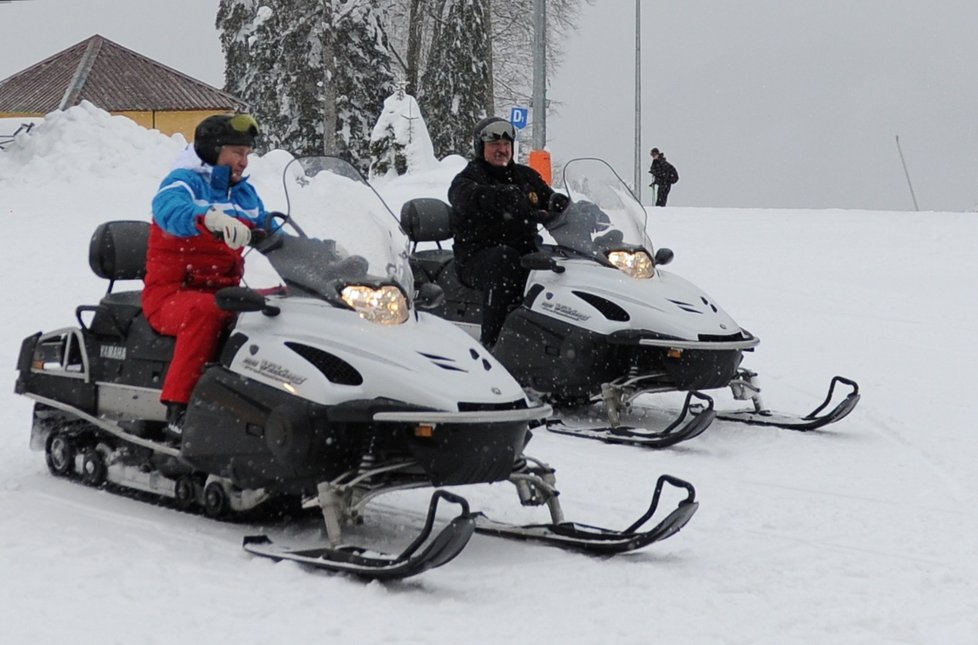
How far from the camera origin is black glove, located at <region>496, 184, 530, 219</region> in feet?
25.6

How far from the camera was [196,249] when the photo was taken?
5441 millimetres

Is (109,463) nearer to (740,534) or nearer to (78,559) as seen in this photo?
(78,559)

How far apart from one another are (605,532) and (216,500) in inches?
59.5

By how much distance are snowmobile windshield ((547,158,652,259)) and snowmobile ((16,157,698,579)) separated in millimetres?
2688

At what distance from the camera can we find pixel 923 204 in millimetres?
77750

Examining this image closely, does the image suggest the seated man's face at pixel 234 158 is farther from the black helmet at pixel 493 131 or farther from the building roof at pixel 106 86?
the building roof at pixel 106 86

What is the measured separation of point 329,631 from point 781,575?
63.7 inches

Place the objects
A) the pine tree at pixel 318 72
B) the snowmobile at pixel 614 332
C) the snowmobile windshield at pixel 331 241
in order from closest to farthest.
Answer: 1. the snowmobile windshield at pixel 331 241
2. the snowmobile at pixel 614 332
3. the pine tree at pixel 318 72

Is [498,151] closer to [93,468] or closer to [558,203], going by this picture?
[558,203]

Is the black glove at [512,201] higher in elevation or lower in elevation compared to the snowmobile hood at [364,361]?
higher

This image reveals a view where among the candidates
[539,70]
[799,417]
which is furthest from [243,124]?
[539,70]

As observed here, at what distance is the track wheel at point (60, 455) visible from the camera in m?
6.09

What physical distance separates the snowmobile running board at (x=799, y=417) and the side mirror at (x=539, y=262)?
121 centimetres

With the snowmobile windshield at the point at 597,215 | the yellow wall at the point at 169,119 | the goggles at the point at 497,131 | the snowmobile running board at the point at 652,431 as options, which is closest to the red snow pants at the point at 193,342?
the snowmobile running board at the point at 652,431
